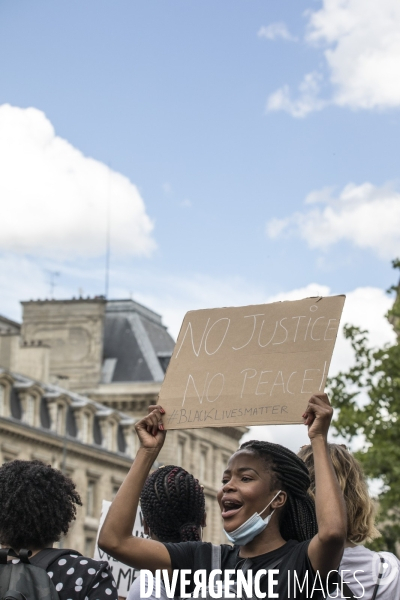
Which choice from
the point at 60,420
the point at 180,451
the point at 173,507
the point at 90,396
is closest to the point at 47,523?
the point at 173,507

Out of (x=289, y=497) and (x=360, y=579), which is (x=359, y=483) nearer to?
(x=360, y=579)

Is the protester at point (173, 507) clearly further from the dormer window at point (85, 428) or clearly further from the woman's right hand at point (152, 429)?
the dormer window at point (85, 428)

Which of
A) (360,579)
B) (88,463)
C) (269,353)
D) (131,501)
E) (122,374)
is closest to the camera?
(131,501)

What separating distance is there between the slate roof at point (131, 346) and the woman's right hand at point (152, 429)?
212ft

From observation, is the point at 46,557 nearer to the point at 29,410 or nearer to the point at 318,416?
the point at 318,416

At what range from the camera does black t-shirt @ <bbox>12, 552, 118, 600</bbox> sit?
5.22 m

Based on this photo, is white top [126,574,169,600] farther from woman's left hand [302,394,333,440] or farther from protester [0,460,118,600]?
woman's left hand [302,394,333,440]

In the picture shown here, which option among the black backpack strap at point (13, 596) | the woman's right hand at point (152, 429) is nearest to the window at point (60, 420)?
the woman's right hand at point (152, 429)

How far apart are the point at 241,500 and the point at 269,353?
0.64 metres

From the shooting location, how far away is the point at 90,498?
57.5 meters

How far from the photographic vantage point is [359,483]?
19.3ft

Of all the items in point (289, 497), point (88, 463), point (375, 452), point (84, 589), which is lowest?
point (84, 589)

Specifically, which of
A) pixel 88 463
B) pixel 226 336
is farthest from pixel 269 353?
pixel 88 463

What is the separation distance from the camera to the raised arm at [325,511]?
15.2 feet
